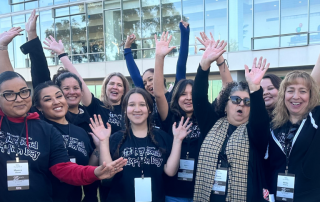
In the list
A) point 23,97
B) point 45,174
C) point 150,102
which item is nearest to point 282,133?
point 150,102

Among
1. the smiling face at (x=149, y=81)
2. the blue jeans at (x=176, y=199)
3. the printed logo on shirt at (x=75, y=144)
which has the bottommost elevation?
the blue jeans at (x=176, y=199)

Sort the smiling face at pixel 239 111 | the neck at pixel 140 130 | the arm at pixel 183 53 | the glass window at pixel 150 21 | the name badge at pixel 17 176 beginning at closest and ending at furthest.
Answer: the name badge at pixel 17 176 < the smiling face at pixel 239 111 < the neck at pixel 140 130 < the arm at pixel 183 53 < the glass window at pixel 150 21

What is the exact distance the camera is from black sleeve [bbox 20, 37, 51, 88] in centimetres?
313

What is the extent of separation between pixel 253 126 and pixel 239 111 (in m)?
0.30

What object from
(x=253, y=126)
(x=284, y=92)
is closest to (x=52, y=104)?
(x=253, y=126)

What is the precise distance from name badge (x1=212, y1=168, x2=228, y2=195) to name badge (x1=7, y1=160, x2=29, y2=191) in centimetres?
166

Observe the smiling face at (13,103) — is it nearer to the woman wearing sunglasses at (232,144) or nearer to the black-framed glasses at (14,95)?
the black-framed glasses at (14,95)

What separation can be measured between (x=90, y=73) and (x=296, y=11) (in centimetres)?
1076

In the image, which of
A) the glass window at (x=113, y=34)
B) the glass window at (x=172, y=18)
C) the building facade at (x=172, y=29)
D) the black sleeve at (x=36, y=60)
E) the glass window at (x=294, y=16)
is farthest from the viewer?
the glass window at (x=113, y=34)

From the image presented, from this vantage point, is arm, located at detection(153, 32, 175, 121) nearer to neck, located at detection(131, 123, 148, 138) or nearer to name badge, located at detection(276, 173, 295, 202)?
neck, located at detection(131, 123, 148, 138)

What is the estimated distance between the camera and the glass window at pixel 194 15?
42.2ft

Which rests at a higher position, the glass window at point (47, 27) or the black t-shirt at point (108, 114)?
the glass window at point (47, 27)

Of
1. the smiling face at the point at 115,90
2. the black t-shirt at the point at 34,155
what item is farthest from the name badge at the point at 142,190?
the smiling face at the point at 115,90

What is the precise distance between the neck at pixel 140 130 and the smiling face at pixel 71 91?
2.86ft
